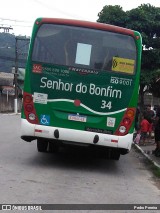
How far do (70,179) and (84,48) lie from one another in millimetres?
2942

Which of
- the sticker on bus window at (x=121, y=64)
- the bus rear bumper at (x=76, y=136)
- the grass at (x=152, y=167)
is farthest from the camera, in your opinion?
the grass at (x=152, y=167)

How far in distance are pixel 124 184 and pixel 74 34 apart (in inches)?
137

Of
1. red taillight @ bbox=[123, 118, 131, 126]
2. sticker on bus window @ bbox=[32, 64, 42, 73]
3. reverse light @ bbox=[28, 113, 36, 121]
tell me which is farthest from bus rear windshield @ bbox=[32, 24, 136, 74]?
reverse light @ bbox=[28, 113, 36, 121]

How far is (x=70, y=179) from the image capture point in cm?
853

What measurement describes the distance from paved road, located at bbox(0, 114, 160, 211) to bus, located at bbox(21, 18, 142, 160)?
804 mm

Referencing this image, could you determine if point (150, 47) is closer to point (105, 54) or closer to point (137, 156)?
point (137, 156)

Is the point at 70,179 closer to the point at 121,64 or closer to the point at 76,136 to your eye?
the point at 76,136

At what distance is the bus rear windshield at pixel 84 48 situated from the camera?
9422mm

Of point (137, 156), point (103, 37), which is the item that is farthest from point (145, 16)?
point (103, 37)

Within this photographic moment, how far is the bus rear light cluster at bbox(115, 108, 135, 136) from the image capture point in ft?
31.1

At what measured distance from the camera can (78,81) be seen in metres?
9.41

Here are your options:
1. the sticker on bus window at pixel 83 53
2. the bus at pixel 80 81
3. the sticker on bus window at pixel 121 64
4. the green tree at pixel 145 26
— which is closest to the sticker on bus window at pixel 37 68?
the bus at pixel 80 81

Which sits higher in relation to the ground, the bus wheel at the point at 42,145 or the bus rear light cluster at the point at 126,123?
the bus rear light cluster at the point at 126,123

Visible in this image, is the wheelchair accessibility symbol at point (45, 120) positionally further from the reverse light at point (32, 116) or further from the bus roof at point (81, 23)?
the bus roof at point (81, 23)
